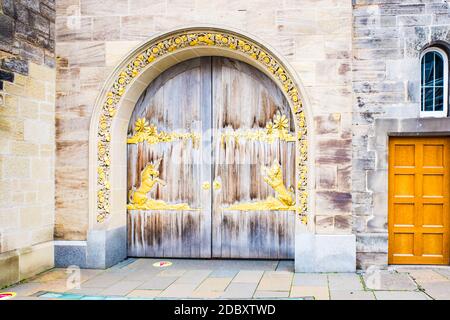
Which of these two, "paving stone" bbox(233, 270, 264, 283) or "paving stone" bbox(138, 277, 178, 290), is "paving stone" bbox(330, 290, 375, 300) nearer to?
"paving stone" bbox(233, 270, 264, 283)

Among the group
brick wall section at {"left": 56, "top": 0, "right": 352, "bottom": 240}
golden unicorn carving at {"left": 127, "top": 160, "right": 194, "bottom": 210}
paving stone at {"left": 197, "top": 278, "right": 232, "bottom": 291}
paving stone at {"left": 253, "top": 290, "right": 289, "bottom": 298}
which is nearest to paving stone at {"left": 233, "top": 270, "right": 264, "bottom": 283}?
paving stone at {"left": 197, "top": 278, "right": 232, "bottom": 291}

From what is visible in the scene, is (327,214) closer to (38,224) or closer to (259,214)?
(259,214)

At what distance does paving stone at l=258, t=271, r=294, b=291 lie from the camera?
6137 millimetres

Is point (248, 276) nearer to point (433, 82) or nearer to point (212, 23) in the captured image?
point (212, 23)

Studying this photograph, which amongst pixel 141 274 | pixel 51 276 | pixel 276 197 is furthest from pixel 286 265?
pixel 51 276

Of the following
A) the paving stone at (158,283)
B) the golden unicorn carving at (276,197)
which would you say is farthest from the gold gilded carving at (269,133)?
the paving stone at (158,283)

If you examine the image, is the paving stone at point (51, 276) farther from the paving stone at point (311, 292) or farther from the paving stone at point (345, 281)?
the paving stone at point (345, 281)

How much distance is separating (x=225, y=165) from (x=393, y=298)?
119 inches

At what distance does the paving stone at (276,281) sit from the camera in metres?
6.14

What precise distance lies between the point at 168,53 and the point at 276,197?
250 cm

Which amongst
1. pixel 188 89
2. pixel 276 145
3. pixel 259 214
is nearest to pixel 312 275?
pixel 259 214

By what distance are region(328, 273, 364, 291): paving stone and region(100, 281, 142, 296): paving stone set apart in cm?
230

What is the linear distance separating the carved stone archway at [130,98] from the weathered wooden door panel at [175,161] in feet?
1.06

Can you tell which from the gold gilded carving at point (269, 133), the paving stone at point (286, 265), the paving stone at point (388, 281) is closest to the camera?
the paving stone at point (388, 281)
